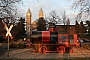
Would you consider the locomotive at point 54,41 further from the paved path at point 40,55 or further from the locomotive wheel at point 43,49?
the paved path at point 40,55

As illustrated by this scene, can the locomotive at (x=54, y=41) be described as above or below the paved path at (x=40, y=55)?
above

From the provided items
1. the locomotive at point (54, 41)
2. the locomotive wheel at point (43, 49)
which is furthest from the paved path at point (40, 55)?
the locomotive at point (54, 41)

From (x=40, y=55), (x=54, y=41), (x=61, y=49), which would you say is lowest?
(x=40, y=55)

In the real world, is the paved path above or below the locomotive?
below

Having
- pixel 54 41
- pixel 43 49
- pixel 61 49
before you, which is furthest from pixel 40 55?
pixel 61 49

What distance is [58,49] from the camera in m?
28.3

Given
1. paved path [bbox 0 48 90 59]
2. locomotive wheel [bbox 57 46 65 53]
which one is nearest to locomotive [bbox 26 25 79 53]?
locomotive wheel [bbox 57 46 65 53]

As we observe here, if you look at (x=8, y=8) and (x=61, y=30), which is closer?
(x=8, y=8)

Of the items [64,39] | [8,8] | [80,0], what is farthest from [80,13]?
[64,39]

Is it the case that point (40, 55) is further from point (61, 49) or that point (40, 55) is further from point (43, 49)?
point (61, 49)

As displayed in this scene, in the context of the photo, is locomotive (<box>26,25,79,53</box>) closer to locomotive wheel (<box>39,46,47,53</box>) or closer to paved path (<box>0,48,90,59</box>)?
locomotive wheel (<box>39,46,47,53</box>)

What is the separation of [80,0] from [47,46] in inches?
611

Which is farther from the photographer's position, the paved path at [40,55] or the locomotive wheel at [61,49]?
the locomotive wheel at [61,49]

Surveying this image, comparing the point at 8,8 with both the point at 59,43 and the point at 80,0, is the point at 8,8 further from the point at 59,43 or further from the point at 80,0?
the point at 59,43
